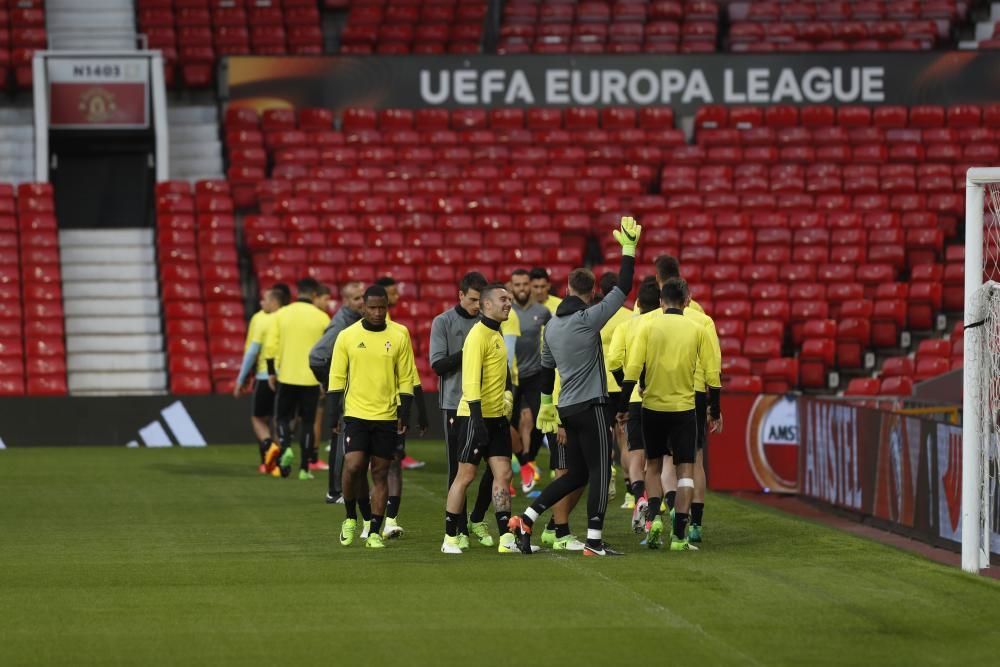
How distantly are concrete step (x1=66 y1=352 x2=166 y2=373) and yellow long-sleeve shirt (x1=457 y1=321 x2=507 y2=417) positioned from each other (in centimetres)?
1358

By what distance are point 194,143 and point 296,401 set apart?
1237 cm

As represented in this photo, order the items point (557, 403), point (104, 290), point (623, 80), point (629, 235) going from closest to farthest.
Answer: point (629, 235) → point (557, 403) → point (104, 290) → point (623, 80)

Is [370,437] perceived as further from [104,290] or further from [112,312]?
[104,290]

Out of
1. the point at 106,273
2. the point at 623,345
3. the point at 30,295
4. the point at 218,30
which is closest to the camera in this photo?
the point at 623,345

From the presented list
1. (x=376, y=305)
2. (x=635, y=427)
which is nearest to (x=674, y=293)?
(x=635, y=427)

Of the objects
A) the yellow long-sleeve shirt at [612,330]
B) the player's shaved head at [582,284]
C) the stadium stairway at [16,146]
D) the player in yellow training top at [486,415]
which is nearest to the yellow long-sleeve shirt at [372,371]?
the player in yellow training top at [486,415]

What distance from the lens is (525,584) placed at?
10398mm

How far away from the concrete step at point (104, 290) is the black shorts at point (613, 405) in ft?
45.4

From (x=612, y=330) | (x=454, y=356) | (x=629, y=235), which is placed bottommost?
(x=454, y=356)

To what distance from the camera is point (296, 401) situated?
58.4 feet

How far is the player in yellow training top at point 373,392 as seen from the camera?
481 inches

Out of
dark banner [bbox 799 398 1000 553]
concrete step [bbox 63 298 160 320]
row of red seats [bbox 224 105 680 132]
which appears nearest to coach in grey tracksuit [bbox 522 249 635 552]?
dark banner [bbox 799 398 1000 553]

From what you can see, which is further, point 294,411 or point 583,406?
point 294,411

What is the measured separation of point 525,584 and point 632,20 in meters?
22.4
